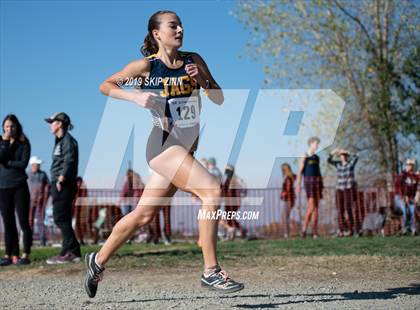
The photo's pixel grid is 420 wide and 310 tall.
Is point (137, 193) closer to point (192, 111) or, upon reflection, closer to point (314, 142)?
point (314, 142)

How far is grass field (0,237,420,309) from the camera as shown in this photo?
17.2ft

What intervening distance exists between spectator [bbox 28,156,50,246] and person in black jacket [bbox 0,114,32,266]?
5201mm

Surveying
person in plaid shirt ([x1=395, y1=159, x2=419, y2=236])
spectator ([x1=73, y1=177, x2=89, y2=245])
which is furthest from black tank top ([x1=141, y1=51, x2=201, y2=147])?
spectator ([x1=73, y1=177, x2=89, y2=245])

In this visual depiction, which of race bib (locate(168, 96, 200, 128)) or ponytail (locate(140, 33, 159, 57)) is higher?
ponytail (locate(140, 33, 159, 57))

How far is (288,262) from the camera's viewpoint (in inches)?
339

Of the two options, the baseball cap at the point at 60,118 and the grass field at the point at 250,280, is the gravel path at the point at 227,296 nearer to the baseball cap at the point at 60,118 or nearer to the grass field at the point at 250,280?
the grass field at the point at 250,280

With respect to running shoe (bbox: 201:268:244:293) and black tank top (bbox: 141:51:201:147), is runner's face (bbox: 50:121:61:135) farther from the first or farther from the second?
running shoe (bbox: 201:268:244:293)

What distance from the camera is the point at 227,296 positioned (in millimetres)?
5691

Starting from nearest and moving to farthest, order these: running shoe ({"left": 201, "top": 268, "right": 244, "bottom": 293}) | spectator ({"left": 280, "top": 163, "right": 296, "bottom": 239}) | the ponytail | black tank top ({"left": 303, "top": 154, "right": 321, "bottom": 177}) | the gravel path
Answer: running shoe ({"left": 201, "top": 268, "right": 244, "bottom": 293})
the gravel path
the ponytail
black tank top ({"left": 303, "top": 154, "right": 321, "bottom": 177})
spectator ({"left": 280, "top": 163, "right": 296, "bottom": 239})

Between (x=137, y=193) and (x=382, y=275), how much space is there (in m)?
9.03

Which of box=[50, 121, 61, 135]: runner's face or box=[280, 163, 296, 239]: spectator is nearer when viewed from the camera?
box=[50, 121, 61, 135]: runner's face

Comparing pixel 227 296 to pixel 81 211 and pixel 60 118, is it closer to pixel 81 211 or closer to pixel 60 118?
pixel 60 118

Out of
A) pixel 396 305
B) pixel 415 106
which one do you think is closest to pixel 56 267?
pixel 396 305

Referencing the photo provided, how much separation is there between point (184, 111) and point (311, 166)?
9835mm
